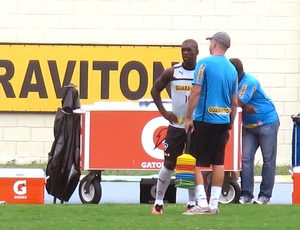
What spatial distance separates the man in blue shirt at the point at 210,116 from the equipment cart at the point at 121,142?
265cm

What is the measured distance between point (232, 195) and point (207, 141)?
9.04 feet

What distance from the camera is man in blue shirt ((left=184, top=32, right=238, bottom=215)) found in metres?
12.0

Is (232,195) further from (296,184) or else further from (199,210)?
(199,210)

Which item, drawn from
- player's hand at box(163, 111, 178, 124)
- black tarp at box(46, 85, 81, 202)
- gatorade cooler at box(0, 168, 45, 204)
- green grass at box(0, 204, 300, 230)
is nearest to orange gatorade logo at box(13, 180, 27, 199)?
gatorade cooler at box(0, 168, 45, 204)

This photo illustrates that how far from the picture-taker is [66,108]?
14828 mm

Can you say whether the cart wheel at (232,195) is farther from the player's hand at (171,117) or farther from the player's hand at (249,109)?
the player's hand at (171,117)

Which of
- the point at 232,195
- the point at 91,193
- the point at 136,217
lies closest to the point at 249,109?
the point at 232,195

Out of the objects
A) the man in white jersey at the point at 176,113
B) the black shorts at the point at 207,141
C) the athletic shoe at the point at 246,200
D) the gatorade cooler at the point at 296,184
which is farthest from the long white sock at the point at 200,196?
the athletic shoe at the point at 246,200

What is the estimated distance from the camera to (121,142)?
14.9 meters

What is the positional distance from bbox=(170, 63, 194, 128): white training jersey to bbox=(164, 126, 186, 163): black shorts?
8cm

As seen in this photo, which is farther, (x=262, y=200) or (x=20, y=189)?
(x=262, y=200)

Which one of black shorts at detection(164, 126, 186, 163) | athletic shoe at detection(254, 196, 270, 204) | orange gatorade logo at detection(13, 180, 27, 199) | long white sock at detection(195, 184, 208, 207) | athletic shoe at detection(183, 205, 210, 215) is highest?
black shorts at detection(164, 126, 186, 163)

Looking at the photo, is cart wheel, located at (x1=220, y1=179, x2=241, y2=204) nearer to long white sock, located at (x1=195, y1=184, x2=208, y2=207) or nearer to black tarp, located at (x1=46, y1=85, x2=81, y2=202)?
black tarp, located at (x1=46, y1=85, x2=81, y2=202)

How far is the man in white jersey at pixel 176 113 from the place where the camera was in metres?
12.5
